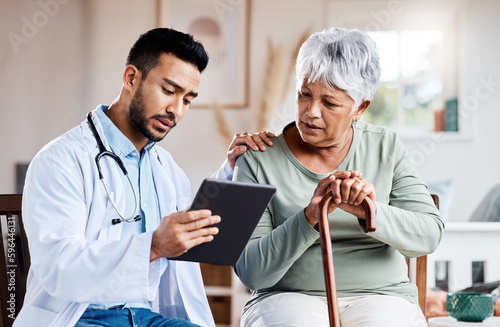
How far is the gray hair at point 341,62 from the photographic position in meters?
1.81

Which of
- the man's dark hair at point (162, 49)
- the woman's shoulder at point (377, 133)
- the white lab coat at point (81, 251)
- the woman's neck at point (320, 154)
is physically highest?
the man's dark hair at point (162, 49)

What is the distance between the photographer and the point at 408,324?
66.3 inches

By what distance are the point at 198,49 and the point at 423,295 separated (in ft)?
3.24

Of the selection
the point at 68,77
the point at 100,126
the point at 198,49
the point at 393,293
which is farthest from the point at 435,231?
the point at 68,77

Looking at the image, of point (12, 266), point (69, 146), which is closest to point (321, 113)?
point (69, 146)

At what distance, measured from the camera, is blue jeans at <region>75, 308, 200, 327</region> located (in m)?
1.60

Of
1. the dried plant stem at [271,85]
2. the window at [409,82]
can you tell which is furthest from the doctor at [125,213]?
the window at [409,82]

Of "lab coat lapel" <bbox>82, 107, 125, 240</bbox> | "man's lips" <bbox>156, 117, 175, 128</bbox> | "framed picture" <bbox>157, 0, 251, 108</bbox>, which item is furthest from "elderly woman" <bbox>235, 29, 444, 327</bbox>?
"framed picture" <bbox>157, 0, 251, 108</bbox>

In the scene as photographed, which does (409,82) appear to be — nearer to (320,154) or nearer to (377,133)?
(377,133)

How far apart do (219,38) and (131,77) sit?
3573 mm

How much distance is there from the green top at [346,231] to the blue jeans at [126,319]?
0.76ft

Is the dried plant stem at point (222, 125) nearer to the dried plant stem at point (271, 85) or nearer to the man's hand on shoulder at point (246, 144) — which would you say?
the dried plant stem at point (271, 85)

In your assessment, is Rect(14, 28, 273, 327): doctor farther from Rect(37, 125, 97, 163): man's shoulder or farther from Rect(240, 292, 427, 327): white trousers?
Rect(240, 292, 427, 327): white trousers

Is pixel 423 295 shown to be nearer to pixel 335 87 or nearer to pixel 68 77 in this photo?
pixel 335 87
